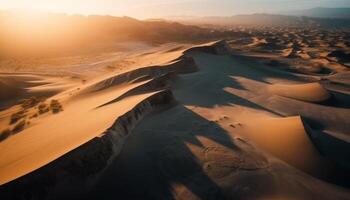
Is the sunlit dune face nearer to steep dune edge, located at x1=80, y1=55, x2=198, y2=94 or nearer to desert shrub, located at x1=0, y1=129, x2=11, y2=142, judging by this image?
steep dune edge, located at x1=80, y1=55, x2=198, y2=94

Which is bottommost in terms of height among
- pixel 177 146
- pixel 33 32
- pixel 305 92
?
pixel 305 92

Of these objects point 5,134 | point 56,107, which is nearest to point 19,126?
point 5,134

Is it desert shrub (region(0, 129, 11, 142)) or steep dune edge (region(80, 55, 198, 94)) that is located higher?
desert shrub (region(0, 129, 11, 142))

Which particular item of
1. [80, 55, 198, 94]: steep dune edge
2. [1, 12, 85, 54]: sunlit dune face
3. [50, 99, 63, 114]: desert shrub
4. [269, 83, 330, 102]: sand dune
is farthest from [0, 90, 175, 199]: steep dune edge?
[1, 12, 85, 54]: sunlit dune face

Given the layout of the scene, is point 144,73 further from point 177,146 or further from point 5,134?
point 177,146

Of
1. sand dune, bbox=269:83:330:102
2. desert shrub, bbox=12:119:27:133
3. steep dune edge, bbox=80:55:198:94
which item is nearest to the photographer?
desert shrub, bbox=12:119:27:133

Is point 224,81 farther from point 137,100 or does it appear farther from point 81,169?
point 81,169

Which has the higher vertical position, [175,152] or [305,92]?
[175,152]

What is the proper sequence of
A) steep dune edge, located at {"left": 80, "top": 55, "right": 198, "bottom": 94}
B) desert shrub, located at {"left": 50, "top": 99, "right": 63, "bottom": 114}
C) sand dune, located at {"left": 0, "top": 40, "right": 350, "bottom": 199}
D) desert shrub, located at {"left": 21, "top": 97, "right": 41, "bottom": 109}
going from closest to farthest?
sand dune, located at {"left": 0, "top": 40, "right": 350, "bottom": 199} → desert shrub, located at {"left": 50, "top": 99, "right": 63, "bottom": 114} → desert shrub, located at {"left": 21, "top": 97, "right": 41, "bottom": 109} → steep dune edge, located at {"left": 80, "top": 55, "right": 198, "bottom": 94}

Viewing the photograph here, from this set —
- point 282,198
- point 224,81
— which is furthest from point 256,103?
point 282,198

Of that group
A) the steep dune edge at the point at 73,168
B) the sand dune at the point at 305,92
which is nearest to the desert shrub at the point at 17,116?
the steep dune edge at the point at 73,168
